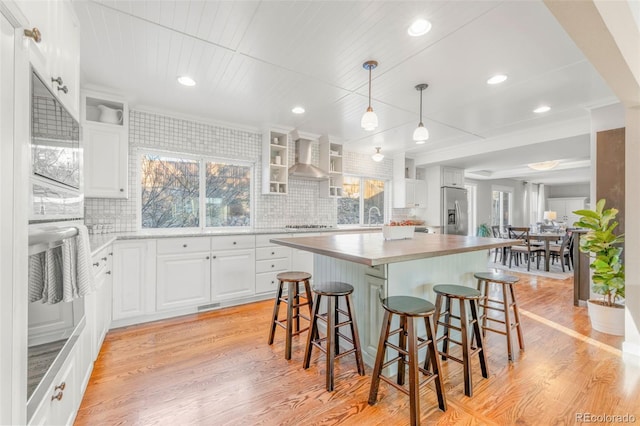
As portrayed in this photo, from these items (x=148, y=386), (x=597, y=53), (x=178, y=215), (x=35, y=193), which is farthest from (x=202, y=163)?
(x=597, y=53)

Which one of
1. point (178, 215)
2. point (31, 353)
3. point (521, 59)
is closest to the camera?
point (31, 353)

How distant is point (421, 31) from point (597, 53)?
1029 millimetres

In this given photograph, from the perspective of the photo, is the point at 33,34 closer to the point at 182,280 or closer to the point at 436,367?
the point at 436,367

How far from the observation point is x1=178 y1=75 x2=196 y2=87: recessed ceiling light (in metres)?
2.68

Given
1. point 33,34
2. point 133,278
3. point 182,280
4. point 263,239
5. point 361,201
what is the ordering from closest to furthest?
point 33,34
point 133,278
point 182,280
point 263,239
point 361,201

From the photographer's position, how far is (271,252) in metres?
3.74

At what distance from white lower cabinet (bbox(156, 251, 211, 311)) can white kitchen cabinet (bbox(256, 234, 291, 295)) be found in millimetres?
616

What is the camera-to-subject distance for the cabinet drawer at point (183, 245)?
3.03 metres

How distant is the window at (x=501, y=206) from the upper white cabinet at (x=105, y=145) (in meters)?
9.55

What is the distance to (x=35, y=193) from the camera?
101 centimetres

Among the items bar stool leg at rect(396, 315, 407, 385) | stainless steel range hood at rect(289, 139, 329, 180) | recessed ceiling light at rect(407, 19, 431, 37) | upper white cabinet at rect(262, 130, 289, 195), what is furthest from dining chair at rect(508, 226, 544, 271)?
recessed ceiling light at rect(407, 19, 431, 37)

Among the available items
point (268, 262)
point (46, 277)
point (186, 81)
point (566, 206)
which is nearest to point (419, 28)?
point (186, 81)

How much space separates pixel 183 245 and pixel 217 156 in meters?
1.42

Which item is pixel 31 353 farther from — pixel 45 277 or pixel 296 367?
pixel 296 367
